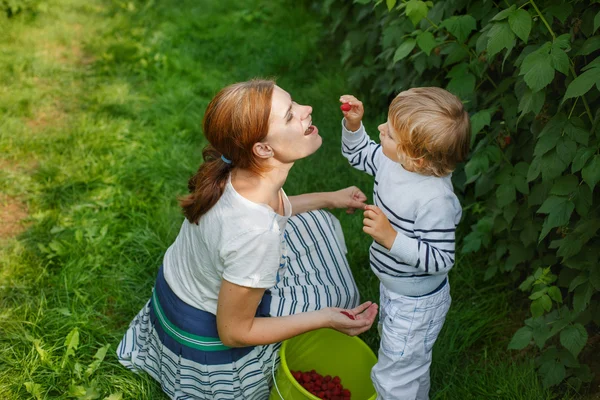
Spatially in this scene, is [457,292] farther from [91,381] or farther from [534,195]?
[91,381]

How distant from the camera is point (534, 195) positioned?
239 cm

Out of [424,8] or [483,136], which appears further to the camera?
[483,136]

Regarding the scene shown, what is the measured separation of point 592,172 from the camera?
1947 mm

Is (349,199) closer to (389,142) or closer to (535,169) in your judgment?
(389,142)

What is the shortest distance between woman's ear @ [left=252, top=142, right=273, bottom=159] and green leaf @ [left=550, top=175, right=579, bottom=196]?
91 centimetres

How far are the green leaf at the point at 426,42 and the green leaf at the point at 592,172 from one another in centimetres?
85

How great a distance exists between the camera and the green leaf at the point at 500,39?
2.08 metres

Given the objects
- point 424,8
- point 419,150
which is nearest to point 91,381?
point 419,150

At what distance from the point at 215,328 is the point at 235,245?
1.22 ft

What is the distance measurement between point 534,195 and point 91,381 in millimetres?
1746

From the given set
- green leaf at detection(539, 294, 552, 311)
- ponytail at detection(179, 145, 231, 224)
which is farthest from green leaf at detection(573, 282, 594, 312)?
ponytail at detection(179, 145, 231, 224)

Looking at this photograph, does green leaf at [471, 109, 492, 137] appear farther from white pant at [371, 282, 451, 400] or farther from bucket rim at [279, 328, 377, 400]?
bucket rim at [279, 328, 377, 400]

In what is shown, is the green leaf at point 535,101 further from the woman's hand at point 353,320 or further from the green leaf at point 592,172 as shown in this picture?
the woman's hand at point 353,320

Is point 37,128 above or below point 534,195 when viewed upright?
below
